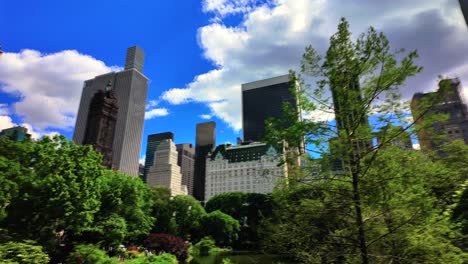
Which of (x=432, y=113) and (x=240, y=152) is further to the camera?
(x=240, y=152)

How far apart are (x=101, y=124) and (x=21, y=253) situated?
164m

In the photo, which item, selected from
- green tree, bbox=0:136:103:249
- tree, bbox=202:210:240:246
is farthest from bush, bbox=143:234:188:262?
tree, bbox=202:210:240:246

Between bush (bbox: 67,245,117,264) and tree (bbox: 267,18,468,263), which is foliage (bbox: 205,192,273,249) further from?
tree (bbox: 267,18,468,263)

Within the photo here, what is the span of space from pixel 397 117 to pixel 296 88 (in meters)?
2.01

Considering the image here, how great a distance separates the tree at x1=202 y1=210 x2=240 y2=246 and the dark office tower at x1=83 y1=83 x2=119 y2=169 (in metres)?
118

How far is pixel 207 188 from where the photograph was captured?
147750 mm

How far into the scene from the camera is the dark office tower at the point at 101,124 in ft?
529

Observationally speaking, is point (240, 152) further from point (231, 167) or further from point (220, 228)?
point (220, 228)

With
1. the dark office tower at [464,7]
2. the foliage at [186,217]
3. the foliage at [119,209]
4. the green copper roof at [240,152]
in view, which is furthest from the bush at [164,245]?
the green copper roof at [240,152]

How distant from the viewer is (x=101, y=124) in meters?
166

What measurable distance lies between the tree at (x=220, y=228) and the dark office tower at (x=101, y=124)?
388 ft

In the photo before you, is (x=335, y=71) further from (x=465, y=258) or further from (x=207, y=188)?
(x=207, y=188)

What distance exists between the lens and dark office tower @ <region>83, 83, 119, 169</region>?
161375mm

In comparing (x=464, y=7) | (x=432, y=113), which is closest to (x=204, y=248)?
(x=464, y=7)
